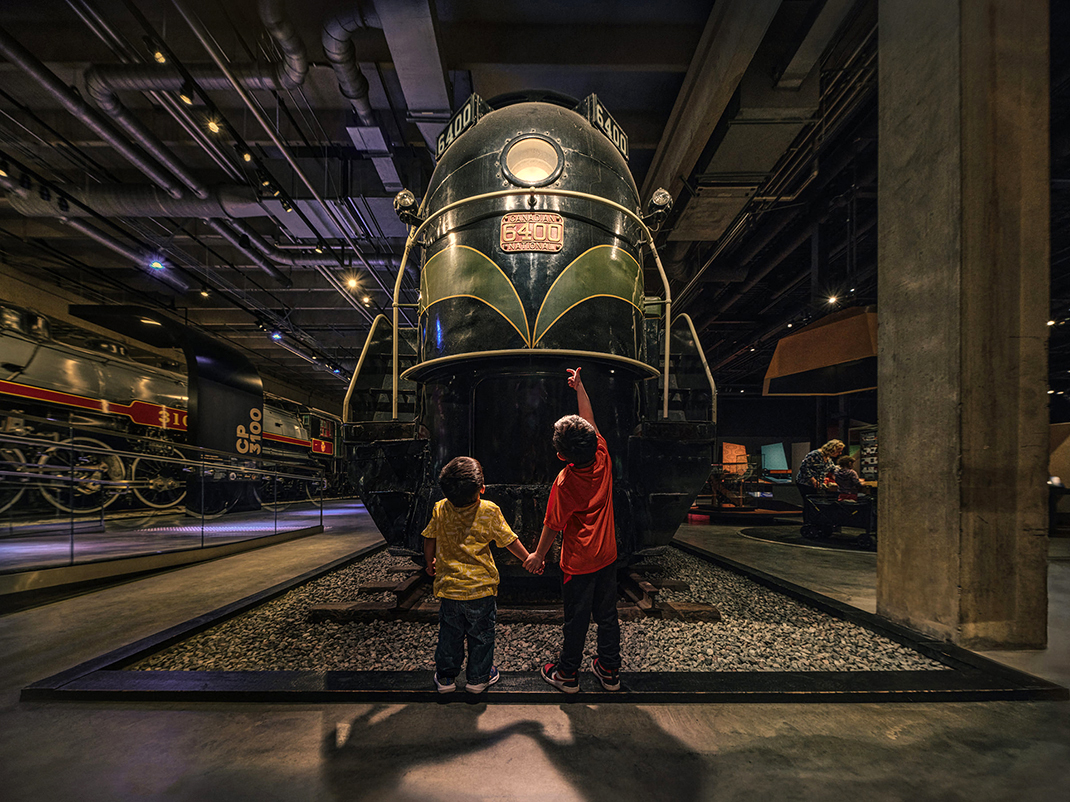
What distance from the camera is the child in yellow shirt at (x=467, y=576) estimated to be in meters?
2.25

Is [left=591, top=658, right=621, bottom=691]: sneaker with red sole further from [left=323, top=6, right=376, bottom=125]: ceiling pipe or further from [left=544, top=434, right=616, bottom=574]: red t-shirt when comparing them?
[left=323, top=6, right=376, bottom=125]: ceiling pipe

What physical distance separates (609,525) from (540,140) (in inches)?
119

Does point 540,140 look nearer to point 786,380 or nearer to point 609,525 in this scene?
point 609,525

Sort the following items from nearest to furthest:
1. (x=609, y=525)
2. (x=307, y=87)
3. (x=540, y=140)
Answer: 1. (x=609, y=525)
2. (x=540, y=140)
3. (x=307, y=87)

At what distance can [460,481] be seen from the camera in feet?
7.43

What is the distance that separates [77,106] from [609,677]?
28.9 ft

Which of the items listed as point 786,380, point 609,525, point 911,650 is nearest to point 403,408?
point 609,525

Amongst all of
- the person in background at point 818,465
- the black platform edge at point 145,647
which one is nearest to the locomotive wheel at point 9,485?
the black platform edge at point 145,647

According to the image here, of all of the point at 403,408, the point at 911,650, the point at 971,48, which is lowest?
the point at 911,650

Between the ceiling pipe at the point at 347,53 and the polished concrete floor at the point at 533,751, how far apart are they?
610cm

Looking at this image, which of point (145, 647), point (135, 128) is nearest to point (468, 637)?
point (145, 647)

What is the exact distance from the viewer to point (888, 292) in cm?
338

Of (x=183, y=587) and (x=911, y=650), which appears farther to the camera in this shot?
(x=183, y=587)

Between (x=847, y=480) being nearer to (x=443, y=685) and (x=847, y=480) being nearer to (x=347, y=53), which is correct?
(x=443, y=685)
